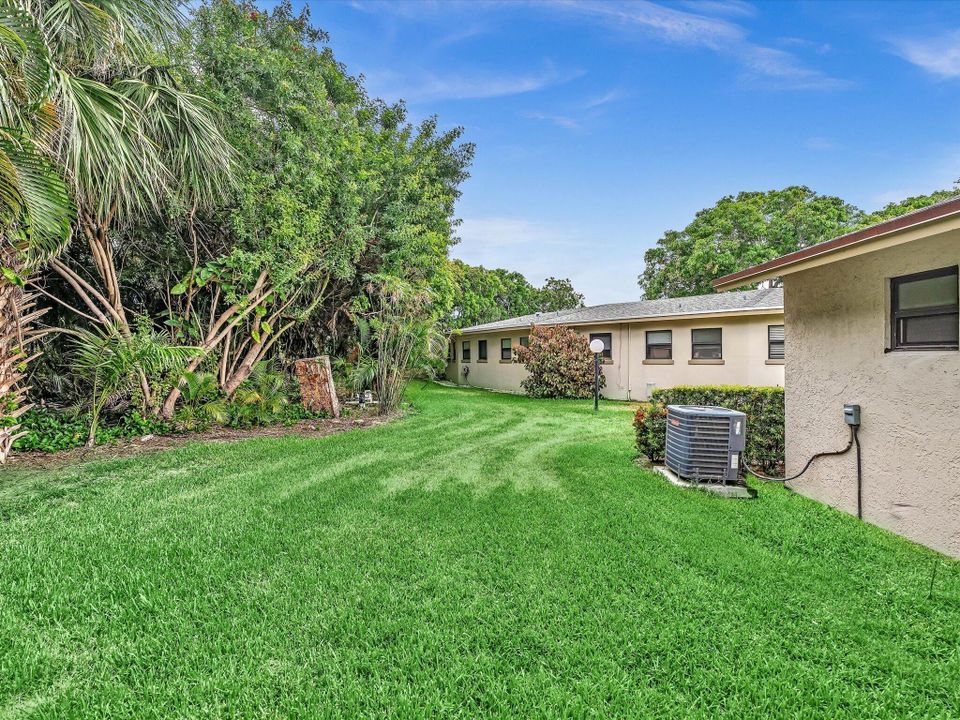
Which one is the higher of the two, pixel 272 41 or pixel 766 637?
pixel 272 41

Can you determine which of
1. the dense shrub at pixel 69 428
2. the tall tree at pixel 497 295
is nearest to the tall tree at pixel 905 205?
the tall tree at pixel 497 295

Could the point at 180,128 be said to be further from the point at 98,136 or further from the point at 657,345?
the point at 657,345

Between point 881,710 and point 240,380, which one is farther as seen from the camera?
point 240,380

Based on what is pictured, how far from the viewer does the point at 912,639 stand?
6.84 ft

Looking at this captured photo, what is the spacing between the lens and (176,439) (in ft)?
21.4

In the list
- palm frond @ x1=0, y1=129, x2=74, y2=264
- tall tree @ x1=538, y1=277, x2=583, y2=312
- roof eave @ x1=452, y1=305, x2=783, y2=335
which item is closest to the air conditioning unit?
palm frond @ x1=0, y1=129, x2=74, y2=264

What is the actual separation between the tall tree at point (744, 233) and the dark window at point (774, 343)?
9.70 m

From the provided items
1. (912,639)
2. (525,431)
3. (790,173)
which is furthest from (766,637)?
(790,173)

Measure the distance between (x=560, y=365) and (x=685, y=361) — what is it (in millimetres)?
3766

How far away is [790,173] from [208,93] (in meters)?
21.2

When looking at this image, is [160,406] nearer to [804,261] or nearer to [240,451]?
[240,451]

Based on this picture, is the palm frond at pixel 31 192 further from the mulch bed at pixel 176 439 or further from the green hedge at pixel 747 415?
the green hedge at pixel 747 415

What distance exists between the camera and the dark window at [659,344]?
13125 mm

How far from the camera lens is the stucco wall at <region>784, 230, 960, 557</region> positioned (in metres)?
2.95
